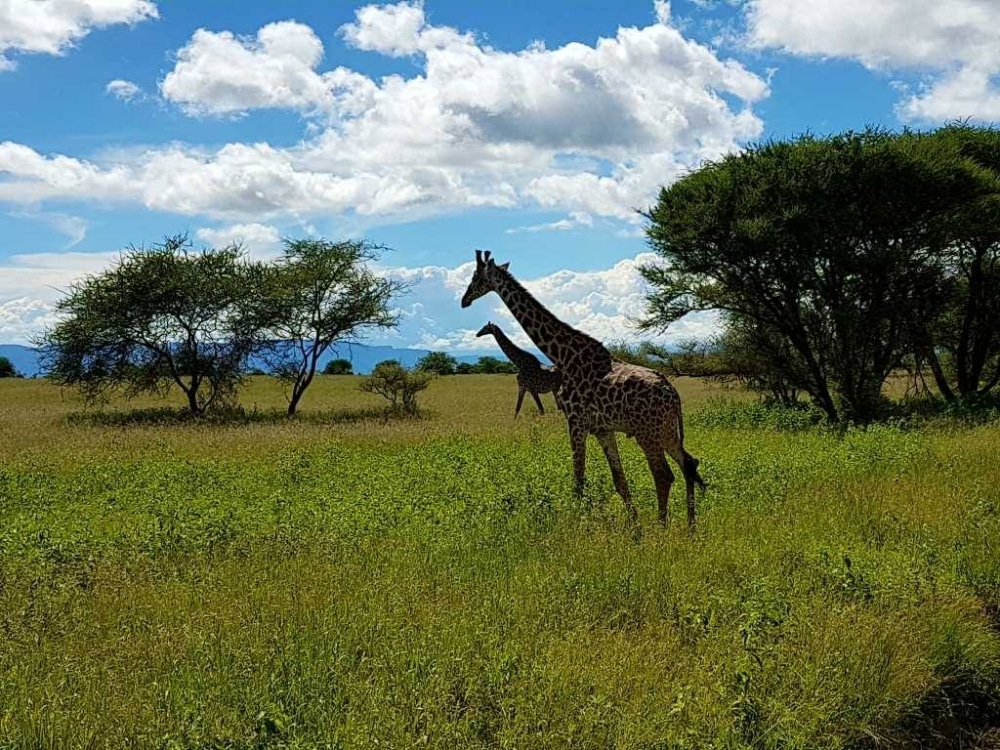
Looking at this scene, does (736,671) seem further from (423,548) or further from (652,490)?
(652,490)

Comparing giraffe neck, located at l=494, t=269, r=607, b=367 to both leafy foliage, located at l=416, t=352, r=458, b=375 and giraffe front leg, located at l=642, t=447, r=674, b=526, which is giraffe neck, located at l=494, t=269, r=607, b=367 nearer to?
giraffe front leg, located at l=642, t=447, r=674, b=526

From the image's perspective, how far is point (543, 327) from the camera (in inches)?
453

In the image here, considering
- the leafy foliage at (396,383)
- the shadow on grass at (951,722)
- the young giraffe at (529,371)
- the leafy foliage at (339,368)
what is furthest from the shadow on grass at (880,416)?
the leafy foliage at (339,368)

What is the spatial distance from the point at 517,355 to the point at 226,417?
10.5 m

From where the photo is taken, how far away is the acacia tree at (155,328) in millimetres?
29688

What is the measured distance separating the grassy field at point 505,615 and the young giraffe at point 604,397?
596 mm

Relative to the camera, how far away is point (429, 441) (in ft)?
65.4

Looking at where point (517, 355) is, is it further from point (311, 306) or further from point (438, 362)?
point (438, 362)

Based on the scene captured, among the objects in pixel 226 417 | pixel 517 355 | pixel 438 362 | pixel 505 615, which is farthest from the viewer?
pixel 438 362

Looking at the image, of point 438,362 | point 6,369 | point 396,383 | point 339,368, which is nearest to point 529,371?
point 396,383

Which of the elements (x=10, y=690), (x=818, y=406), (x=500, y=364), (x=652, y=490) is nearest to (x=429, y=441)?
(x=652, y=490)

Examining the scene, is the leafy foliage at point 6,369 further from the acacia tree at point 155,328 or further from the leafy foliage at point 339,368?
the acacia tree at point 155,328

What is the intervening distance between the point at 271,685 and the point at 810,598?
4419 mm

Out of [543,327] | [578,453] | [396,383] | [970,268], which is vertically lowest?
[578,453]
